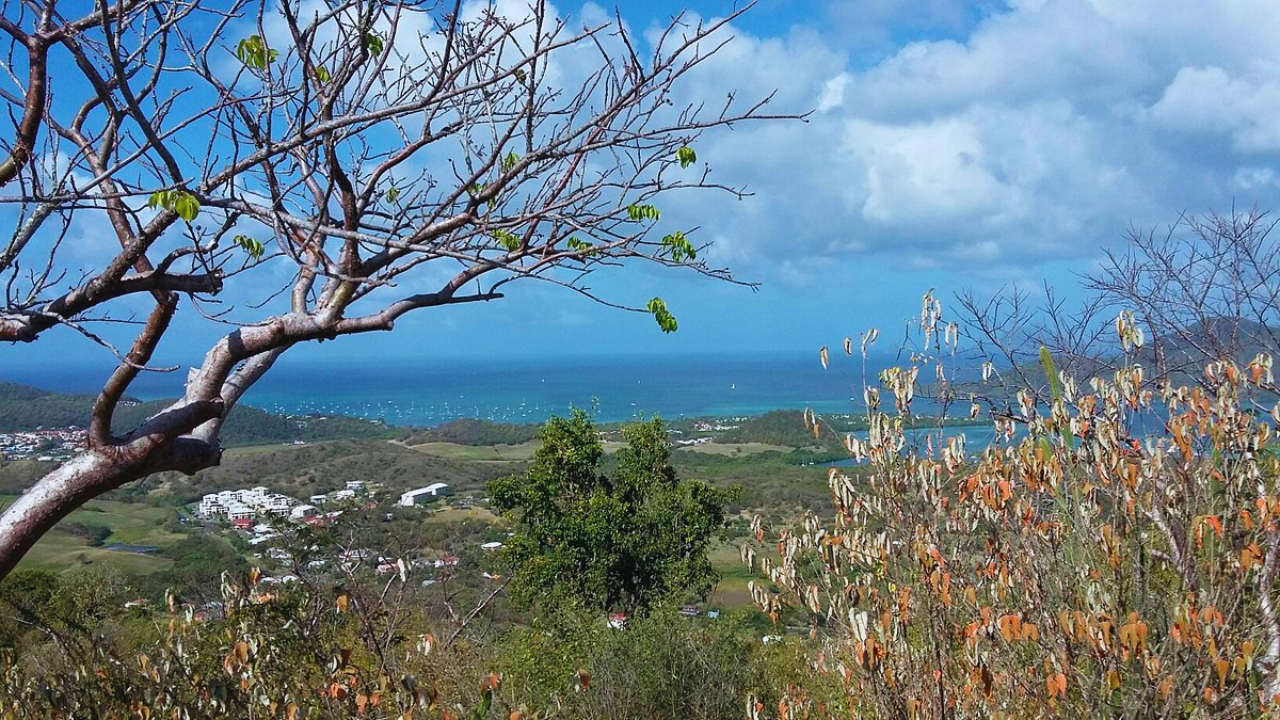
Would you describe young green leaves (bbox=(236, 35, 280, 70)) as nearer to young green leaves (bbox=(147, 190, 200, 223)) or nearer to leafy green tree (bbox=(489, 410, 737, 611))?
young green leaves (bbox=(147, 190, 200, 223))

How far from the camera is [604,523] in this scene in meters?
16.6

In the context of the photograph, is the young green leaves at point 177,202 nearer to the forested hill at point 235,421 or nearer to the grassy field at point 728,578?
the forested hill at point 235,421

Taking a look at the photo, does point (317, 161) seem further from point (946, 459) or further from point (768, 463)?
point (768, 463)

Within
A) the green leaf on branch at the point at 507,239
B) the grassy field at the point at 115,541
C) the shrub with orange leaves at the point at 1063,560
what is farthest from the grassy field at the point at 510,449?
the shrub with orange leaves at the point at 1063,560

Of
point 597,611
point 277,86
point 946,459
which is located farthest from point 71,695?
point 597,611

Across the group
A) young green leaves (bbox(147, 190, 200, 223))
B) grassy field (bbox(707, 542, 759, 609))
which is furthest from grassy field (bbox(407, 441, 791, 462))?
young green leaves (bbox(147, 190, 200, 223))

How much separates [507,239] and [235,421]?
41083 mm

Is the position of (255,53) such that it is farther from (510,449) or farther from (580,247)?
(510,449)

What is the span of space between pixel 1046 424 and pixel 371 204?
8.60ft

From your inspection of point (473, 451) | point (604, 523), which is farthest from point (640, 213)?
point (473, 451)

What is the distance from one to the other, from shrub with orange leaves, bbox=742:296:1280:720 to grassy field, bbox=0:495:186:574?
14.6 m

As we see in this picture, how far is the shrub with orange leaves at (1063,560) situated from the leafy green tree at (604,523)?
1310 centimetres

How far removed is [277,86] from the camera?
338 centimetres

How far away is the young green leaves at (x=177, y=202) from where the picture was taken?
2498 mm
